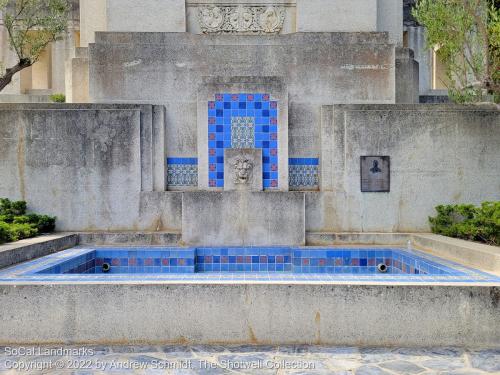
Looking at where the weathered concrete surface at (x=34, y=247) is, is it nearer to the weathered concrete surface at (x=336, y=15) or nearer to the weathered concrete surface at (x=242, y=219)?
the weathered concrete surface at (x=242, y=219)

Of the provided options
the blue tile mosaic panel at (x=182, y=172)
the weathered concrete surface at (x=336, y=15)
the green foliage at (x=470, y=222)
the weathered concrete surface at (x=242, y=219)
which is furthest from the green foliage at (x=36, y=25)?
the green foliage at (x=470, y=222)

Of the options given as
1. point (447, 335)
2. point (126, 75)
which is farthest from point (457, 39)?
point (126, 75)

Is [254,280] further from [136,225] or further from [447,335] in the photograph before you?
[136,225]

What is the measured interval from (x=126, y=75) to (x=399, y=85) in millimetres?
6433

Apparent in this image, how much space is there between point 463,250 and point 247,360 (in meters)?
4.06

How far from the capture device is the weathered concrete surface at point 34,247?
695 centimetres

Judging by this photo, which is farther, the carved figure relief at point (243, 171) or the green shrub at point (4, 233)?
the carved figure relief at point (243, 171)

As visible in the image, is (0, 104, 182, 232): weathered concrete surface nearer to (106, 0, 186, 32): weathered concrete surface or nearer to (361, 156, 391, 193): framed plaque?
(106, 0, 186, 32): weathered concrete surface

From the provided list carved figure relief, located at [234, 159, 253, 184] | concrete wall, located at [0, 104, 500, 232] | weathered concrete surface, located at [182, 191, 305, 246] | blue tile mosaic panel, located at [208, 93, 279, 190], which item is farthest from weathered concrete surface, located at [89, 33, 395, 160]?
weathered concrete surface, located at [182, 191, 305, 246]

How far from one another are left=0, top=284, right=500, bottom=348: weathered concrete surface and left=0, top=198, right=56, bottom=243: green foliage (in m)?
2.98

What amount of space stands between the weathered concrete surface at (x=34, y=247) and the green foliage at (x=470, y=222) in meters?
7.27

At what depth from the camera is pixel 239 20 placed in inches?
437

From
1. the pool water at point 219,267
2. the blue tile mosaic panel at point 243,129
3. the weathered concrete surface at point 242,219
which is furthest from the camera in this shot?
the blue tile mosaic panel at point 243,129

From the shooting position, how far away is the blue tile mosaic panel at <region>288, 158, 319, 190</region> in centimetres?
1025
